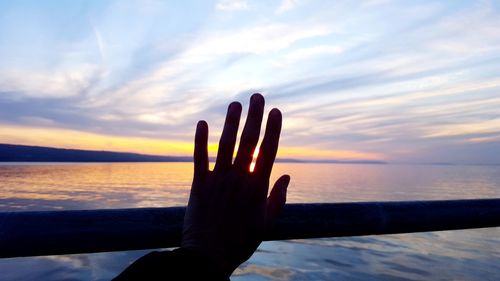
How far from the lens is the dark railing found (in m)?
1.21

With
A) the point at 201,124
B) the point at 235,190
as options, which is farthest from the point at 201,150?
the point at 235,190

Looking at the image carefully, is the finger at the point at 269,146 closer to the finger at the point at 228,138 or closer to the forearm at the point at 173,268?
the finger at the point at 228,138

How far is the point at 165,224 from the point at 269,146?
448 mm

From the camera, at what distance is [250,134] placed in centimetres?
138

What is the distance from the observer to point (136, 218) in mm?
1318

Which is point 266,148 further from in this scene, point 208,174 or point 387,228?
point 387,228

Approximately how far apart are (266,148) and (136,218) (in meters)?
0.50

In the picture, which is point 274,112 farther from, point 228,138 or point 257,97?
point 228,138

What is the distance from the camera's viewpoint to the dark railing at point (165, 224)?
1212mm

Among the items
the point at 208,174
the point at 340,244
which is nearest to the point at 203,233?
the point at 208,174

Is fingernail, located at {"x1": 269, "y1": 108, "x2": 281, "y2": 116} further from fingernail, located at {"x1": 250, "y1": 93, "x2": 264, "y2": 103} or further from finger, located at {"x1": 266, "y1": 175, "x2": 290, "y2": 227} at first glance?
finger, located at {"x1": 266, "y1": 175, "x2": 290, "y2": 227}

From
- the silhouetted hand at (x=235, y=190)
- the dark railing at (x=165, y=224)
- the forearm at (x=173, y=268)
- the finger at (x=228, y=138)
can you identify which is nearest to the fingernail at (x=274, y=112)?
the silhouetted hand at (x=235, y=190)

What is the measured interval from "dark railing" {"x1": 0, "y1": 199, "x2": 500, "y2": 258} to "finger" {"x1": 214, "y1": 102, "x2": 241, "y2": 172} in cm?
22

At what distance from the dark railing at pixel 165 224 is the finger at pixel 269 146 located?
208 millimetres
